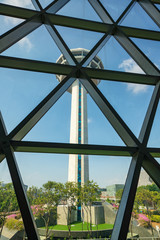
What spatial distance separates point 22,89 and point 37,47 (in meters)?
1.51

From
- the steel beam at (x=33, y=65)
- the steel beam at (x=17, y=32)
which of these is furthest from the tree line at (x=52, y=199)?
the steel beam at (x=17, y=32)

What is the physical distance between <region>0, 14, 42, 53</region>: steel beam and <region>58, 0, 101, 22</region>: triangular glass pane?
1.65 m

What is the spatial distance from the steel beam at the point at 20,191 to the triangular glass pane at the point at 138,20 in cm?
531

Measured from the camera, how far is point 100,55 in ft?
15.5

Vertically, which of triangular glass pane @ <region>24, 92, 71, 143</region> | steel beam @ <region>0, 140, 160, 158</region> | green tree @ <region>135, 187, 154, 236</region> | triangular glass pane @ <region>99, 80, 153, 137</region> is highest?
triangular glass pane @ <region>99, 80, 153, 137</region>

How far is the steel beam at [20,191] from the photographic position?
6.21 ft

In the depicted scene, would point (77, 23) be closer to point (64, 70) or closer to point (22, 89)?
point (64, 70)

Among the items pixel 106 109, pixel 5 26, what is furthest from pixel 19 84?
pixel 106 109

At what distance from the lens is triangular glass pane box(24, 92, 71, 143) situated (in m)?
3.20

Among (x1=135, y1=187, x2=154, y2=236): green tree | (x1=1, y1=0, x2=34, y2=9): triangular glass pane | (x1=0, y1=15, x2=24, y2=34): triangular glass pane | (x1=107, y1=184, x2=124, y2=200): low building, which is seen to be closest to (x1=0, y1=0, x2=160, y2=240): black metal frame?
(x1=0, y1=15, x2=24, y2=34): triangular glass pane

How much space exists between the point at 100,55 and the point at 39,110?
3.01m

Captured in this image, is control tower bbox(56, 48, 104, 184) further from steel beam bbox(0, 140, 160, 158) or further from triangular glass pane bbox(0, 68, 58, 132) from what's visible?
steel beam bbox(0, 140, 160, 158)

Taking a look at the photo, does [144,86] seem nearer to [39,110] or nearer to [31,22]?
[39,110]

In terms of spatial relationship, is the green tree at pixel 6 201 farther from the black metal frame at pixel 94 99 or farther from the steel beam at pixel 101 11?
the steel beam at pixel 101 11
